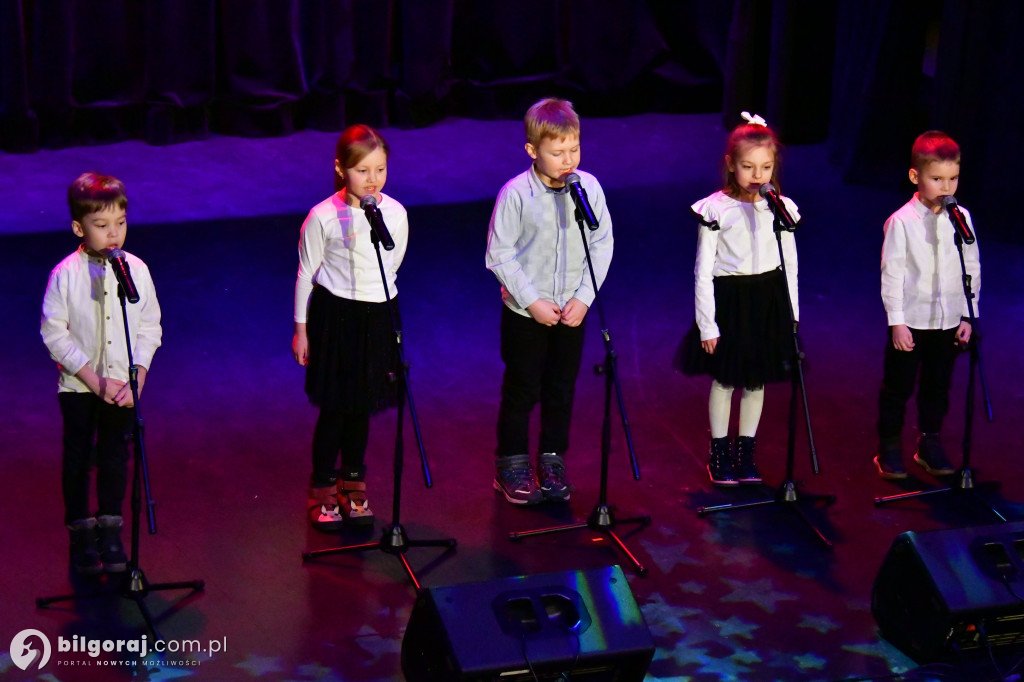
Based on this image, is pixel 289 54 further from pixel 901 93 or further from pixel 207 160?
pixel 901 93

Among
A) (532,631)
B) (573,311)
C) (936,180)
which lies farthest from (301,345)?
(936,180)

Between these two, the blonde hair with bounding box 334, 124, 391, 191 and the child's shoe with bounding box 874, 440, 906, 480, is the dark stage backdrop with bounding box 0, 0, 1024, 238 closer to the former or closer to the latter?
the child's shoe with bounding box 874, 440, 906, 480

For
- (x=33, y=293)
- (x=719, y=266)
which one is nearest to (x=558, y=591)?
(x=719, y=266)

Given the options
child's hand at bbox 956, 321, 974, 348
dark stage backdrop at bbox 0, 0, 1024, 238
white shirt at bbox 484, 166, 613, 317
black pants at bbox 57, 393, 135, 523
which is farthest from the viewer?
dark stage backdrop at bbox 0, 0, 1024, 238

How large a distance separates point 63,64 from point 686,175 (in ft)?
11.5

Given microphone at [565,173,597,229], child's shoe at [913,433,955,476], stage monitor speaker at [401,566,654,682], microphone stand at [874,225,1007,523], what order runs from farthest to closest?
child's shoe at [913,433,955,476] → microphone stand at [874,225,1007,523] → microphone at [565,173,597,229] → stage monitor speaker at [401,566,654,682]

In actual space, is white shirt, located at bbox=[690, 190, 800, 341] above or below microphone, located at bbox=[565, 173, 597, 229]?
below

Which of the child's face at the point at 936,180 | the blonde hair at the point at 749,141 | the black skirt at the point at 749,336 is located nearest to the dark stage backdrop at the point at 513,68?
the child's face at the point at 936,180

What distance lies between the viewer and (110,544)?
3711mm

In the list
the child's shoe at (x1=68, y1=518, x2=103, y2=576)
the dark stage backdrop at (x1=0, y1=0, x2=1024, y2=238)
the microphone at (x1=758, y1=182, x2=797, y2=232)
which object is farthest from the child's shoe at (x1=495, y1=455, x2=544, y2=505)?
the dark stage backdrop at (x1=0, y1=0, x2=1024, y2=238)

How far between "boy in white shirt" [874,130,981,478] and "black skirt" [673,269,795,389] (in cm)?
35

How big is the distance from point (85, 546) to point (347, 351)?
0.90 m

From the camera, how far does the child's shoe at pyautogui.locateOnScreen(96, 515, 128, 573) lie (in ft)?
12.1

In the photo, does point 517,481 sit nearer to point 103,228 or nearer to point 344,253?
point 344,253
